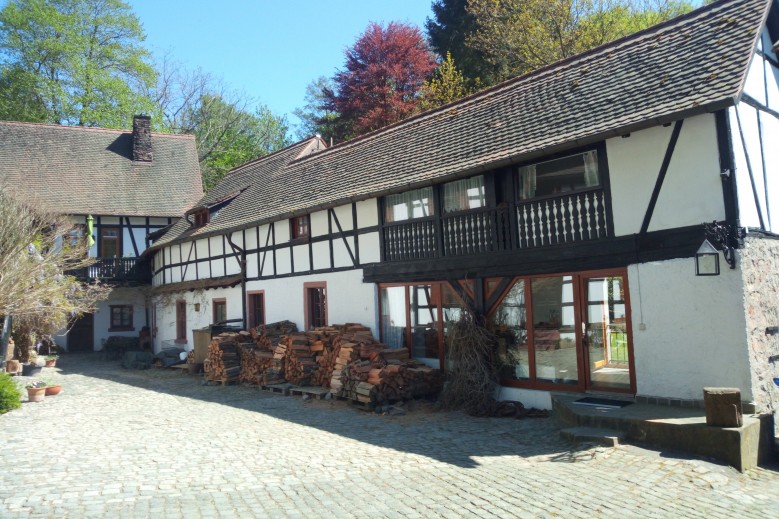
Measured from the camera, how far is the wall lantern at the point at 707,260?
8.18 m

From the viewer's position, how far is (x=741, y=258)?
8242mm

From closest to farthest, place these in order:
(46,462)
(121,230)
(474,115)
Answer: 1. (46,462)
2. (474,115)
3. (121,230)

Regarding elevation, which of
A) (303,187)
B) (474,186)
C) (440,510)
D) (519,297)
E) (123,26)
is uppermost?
(123,26)

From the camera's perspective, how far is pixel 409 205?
13320 mm

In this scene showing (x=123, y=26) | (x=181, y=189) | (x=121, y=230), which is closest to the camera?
(x=121, y=230)

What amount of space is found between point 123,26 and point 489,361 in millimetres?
35360

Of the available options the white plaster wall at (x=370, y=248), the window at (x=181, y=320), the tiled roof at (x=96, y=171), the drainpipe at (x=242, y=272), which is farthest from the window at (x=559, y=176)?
the tiled roof at (x=96, y=171)

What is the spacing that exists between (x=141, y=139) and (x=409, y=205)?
71.9 ft

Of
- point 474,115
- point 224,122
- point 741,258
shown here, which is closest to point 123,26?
point 224,122

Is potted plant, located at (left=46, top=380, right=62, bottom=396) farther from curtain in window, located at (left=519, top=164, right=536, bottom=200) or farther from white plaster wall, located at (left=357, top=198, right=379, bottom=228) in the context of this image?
curtain in window, located at (left=519, top=164, right=536, bottom=200)

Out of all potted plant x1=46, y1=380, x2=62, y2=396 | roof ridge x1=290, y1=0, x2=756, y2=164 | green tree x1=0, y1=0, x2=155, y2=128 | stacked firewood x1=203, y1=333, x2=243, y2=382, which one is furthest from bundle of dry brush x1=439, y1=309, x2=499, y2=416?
green tree x1=0, y1=0, x2=155, y2=128

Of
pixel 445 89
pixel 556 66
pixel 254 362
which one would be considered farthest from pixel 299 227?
pixel 445 89

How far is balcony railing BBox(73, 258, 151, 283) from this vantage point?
25.7 m

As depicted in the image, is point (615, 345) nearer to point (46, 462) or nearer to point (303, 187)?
point (46, 462)
